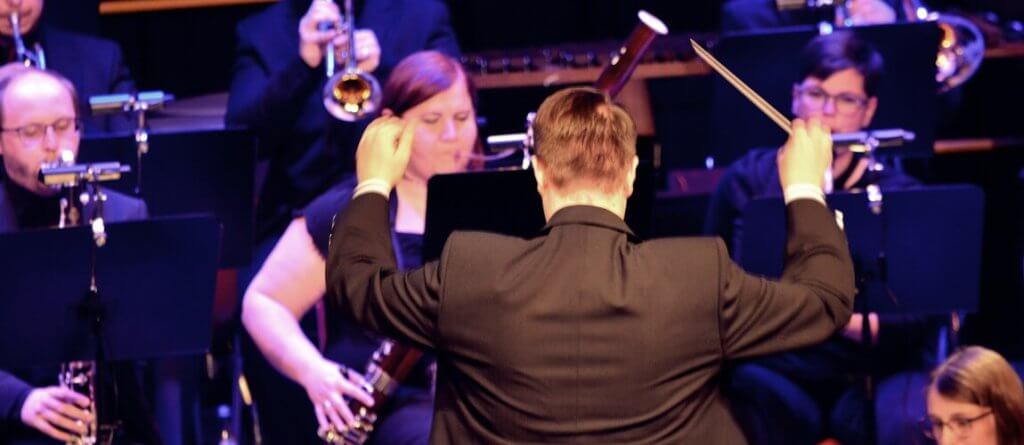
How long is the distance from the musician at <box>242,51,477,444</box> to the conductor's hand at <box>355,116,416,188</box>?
3.90ft

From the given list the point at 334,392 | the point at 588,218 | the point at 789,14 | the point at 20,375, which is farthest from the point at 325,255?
the point at 789,14

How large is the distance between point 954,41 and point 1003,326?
3.57ft

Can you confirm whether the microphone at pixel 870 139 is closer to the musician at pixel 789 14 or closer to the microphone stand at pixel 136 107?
the musician at pixel 789 14

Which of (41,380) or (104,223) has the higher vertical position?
(104,223)

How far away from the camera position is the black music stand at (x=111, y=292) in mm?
3809

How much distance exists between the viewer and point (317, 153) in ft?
17.2

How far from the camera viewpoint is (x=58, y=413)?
3967 millimetres

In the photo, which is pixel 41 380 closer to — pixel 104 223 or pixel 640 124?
pixel 104 223

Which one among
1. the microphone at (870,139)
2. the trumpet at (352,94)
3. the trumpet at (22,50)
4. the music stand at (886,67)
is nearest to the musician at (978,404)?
the microphone at (870,139)

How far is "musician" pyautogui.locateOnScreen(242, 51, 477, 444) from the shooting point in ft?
12.7

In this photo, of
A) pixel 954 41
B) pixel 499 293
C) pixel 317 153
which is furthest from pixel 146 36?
pixel 499 293

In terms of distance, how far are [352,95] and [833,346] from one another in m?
1.68

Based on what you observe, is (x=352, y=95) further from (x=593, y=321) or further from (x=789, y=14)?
(x=593, y=321)

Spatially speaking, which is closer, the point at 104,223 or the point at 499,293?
the point at 499,293
